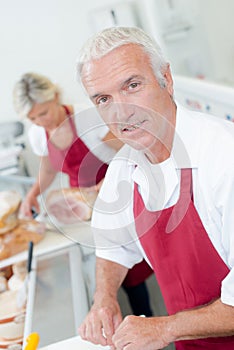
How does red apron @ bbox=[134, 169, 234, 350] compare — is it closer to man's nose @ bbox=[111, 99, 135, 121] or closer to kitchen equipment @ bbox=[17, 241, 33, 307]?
man's nose @ bbox=[111, 99, 135, 121]

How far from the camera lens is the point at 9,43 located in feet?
10.3

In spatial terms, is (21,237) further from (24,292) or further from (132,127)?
(132,127)

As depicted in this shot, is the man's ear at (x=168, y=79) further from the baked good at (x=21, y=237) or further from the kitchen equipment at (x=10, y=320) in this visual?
the baked good at (x=21, y=237)

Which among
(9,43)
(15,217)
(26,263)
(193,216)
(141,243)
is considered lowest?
(26,263)

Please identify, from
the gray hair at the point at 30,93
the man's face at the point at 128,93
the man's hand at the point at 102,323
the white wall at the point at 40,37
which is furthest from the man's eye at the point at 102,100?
the white wall at the point at 40,37

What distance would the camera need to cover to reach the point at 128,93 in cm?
97

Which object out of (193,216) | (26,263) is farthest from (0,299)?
(193,216)

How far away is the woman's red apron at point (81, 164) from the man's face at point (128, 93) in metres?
0.17

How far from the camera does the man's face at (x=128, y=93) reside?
0.96 m

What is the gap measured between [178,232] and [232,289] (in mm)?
182

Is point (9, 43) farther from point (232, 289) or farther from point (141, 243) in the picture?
point (232, 289)

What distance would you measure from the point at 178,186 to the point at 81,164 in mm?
420

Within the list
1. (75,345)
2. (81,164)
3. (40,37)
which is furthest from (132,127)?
(40,37)

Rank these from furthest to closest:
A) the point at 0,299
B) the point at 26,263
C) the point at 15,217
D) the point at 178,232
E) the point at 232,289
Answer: the point at 15,217 < the point at 26,263 < the point at 0,299 < the point at 178,232 < the point at 232,289
